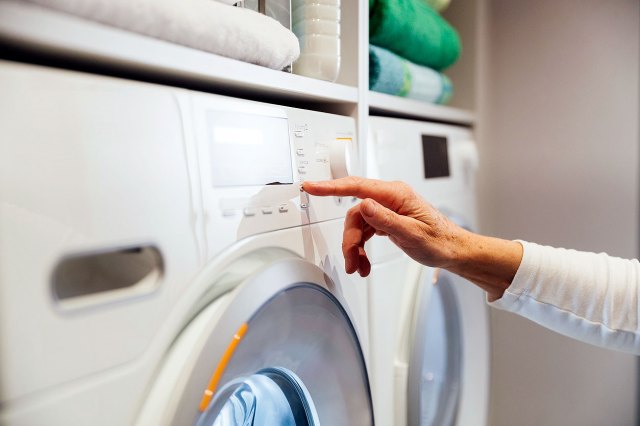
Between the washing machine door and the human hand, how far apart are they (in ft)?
0.27

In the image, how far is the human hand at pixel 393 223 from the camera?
614 millimetres

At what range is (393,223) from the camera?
618 mm

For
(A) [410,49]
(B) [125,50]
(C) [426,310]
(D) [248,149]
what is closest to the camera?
(B) [125,50]

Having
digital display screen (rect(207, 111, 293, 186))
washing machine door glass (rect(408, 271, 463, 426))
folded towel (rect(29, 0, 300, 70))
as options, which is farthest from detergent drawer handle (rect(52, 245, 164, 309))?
washing machine door glass (rect(408, 271, 463, 426))

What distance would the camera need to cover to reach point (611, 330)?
743mm

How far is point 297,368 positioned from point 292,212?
0.73 feet

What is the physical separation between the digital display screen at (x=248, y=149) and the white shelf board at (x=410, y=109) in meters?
0.32

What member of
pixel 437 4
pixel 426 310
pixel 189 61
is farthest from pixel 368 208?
pixel 437 4

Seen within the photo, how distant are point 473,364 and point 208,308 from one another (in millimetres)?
1087

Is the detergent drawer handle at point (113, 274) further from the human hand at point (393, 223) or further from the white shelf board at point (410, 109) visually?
the white shelf board at point (410, 109)

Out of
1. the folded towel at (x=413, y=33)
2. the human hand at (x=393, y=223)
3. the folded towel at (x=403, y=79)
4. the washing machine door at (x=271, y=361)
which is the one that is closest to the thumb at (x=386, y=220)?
the human hand at (x=393, y=223)

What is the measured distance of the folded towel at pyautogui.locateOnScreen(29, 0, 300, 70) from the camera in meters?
0.39

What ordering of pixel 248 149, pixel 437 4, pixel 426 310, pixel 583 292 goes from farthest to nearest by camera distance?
pixel 437 4, pixel 426 310, pixel 583 292, pixel 248 149

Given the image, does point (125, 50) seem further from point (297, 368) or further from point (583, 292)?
point (583, 292)
